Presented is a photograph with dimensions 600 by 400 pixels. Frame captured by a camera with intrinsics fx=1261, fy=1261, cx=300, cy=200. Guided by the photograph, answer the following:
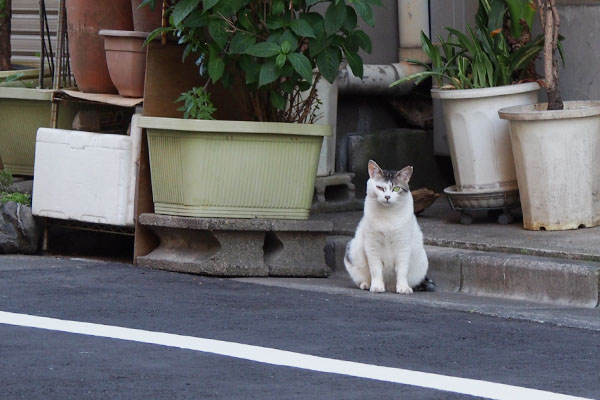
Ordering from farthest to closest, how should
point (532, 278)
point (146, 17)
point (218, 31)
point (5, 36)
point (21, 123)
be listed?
point (5, 36) < point (21, 123) < point (146, 17) < point (218, 31) < point (532, 278)

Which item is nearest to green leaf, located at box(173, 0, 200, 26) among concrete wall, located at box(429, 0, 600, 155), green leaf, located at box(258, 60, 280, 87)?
green leaf, located at box(258, 60, 280, 87)

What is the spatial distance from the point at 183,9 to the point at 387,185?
1.49 metres

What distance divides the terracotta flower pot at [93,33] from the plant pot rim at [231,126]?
1004 mm

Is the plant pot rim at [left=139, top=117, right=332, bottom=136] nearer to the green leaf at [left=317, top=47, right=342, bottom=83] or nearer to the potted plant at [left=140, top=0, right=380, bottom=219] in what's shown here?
the potted plant at [left=140, top=0, right=380, bottom=219]

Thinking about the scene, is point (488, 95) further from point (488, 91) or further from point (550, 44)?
point (550, 44)

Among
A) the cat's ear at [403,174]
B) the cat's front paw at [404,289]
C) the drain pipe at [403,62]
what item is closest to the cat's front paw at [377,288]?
the cat's front paw at [404,289]

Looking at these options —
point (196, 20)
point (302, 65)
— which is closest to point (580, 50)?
point (302, 65)

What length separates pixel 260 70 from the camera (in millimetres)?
6992

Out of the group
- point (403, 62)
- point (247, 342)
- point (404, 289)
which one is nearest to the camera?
point (247, 342)

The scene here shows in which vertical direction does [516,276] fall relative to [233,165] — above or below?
Answer: below

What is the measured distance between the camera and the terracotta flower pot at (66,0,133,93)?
7.98 m

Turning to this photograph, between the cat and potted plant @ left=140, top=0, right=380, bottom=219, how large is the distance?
614mm

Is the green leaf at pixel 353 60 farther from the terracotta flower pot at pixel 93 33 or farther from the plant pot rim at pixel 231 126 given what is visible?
the terracotta flower pot at pixel 93 33

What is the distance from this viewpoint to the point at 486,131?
24.9 ft
